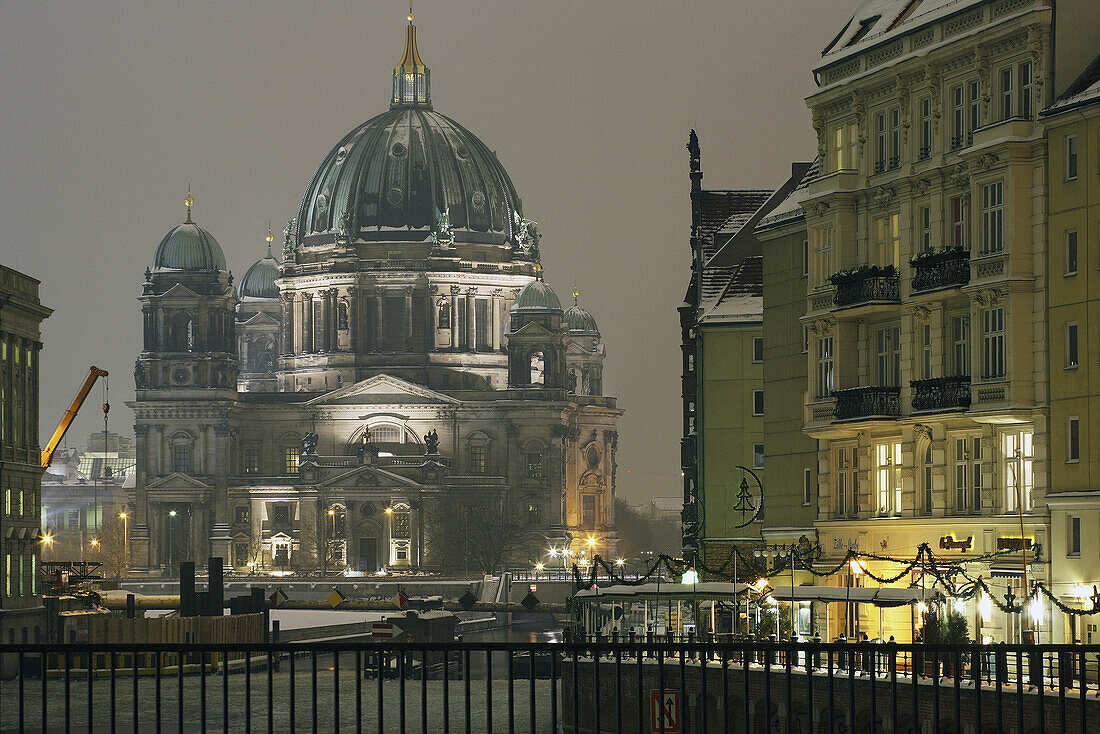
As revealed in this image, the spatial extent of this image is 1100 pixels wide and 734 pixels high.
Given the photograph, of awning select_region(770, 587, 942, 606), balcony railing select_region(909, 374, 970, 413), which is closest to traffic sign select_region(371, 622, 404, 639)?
awning select_region(770, 587, 942, 606)

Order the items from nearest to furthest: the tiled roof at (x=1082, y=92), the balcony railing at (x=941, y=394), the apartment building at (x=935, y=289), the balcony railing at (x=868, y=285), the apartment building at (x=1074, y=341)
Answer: the apartment building at (x=1074, y=341) < the tiled roof at (x=1082, y=92) < the apartment building at (x=935, y=289) < the balcony railing at (x=941, y=394) < the balcony railing at (x=868, y=285)

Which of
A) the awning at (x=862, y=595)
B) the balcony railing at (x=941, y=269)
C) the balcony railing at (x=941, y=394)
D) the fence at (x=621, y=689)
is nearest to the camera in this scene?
the fence at (x=621, y=689)

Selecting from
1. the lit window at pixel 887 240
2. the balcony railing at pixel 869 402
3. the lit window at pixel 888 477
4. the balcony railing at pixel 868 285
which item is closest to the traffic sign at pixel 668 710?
the lit window at pixel 888 477

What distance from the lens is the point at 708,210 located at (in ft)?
343

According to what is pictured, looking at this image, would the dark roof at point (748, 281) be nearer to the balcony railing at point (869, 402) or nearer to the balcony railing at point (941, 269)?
the balcony railing at point (869, 402)

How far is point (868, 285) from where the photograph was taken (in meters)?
67.6

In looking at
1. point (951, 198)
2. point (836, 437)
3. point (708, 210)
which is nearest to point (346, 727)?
point (836, 437)

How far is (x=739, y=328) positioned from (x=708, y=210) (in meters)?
15.7

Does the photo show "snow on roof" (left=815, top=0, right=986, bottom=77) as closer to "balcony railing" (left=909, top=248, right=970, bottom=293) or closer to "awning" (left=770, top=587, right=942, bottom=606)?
"balcony railing" (left=909, top=248, right=970, bottom=293)

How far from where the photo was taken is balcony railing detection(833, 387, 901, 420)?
66.8 metres

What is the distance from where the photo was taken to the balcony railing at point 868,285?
67.2 metres

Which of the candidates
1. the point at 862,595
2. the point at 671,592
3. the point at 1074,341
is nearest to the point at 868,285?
the point at 1074,341

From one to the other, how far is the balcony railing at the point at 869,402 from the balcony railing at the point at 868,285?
2.30 meters

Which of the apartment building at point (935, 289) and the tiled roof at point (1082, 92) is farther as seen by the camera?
the apartment building at point (935, 289)
